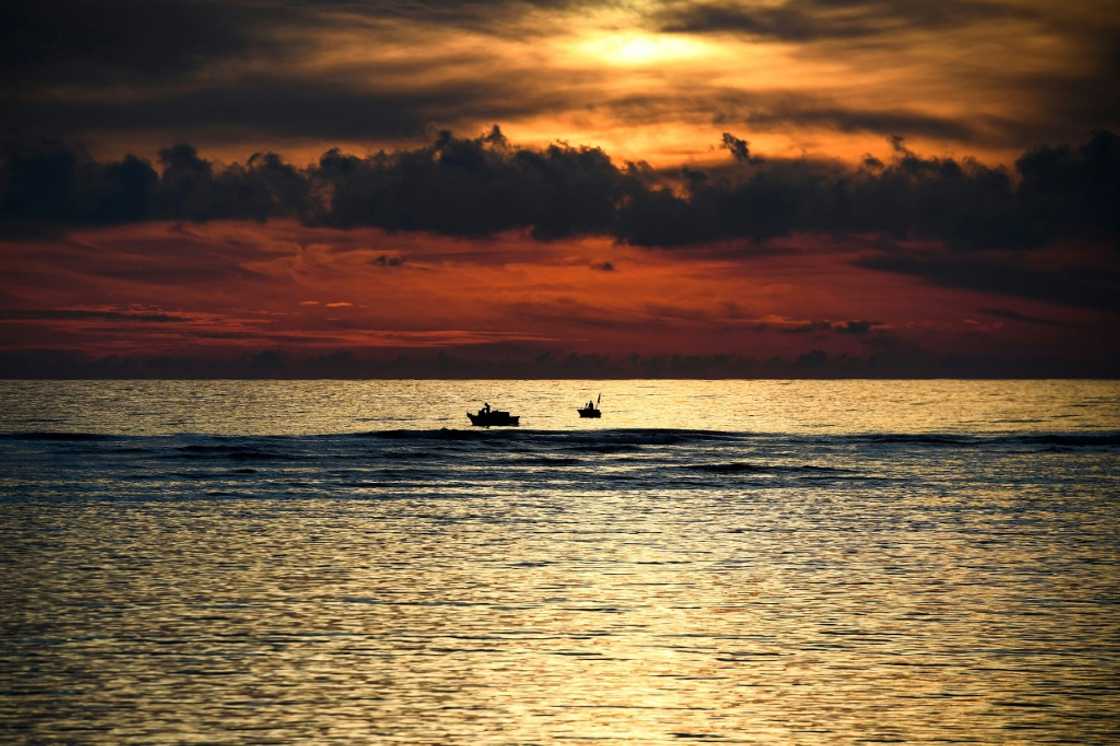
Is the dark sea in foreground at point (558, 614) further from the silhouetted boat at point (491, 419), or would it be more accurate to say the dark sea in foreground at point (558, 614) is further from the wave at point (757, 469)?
the silhouetted boat at point (491, 419)

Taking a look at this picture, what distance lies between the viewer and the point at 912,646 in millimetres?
30156

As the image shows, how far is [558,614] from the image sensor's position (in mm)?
33938

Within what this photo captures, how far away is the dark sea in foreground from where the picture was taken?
24.0 meters

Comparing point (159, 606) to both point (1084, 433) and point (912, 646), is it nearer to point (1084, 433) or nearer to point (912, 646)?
point (912, 646)

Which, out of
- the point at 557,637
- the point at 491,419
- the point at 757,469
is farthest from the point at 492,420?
the point at 557,637

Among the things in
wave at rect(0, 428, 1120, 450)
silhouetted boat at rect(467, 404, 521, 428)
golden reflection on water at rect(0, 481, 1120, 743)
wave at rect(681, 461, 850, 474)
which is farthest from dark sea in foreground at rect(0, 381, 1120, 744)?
silhouetted boat at rect(467, 404, 521, 428)

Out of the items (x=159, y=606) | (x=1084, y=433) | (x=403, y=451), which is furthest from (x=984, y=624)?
(x=1084, y=433)

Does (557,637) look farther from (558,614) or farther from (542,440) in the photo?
(542,440)

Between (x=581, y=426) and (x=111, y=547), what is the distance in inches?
5482

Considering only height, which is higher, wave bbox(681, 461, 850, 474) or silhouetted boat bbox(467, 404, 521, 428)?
wave bbox(681, 461, 850, 474)

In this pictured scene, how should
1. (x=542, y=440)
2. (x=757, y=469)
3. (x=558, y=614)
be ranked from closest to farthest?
(x=558, y=614), (x=757, y=469), (x=542, y=440)

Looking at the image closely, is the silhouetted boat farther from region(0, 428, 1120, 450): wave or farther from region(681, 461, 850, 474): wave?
region(681, 461, 850, 474): wave

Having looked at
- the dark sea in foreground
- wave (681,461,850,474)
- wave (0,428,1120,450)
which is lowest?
wave (0,428,1120,450)

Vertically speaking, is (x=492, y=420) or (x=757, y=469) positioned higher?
(x=757, y=469)
